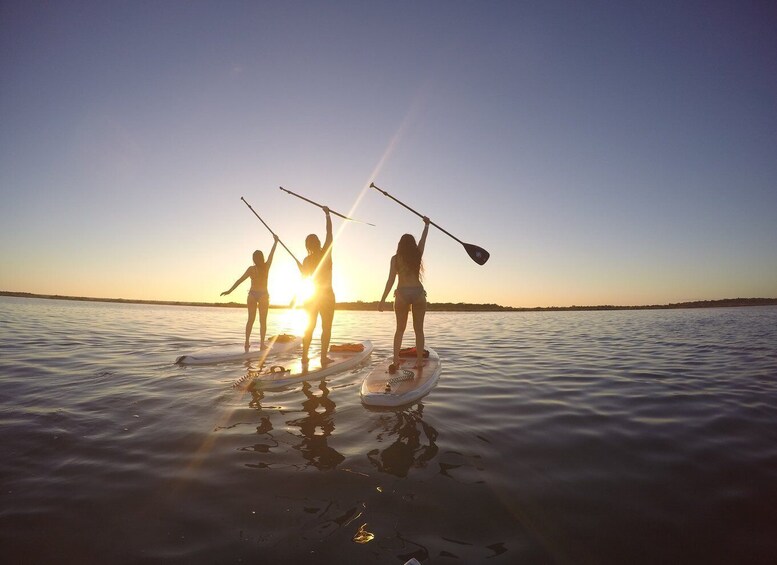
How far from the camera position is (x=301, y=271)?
7.96 m

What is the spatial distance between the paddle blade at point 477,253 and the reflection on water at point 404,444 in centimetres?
512

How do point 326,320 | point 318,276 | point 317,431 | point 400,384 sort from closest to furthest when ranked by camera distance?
point 317,431 → point 400,384 → point 318,276 → point 326,320

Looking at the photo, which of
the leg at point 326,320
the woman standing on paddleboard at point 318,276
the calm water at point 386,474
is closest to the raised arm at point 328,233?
the woman standing on paddleboard at point 318,276

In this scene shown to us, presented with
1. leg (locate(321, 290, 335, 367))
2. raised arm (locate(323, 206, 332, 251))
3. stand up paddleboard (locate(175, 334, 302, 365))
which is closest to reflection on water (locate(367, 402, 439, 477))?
leg (locate(321, 290, 335, 367))

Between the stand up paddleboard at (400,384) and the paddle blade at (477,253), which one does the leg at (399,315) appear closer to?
the stand up paddleboard at (400,384)

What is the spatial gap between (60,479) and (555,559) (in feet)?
13.3

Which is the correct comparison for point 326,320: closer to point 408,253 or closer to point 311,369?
point 311,369

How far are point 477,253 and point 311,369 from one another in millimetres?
5125

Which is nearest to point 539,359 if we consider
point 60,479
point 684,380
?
point 684,380

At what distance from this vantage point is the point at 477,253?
9.64m

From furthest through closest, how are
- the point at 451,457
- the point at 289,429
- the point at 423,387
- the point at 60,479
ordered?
the point at 423,387 < the point at 289,429 < the point at 451,457 < the point at 60,479

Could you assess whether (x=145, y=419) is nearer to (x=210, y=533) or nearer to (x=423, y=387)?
(x=210, y=533)

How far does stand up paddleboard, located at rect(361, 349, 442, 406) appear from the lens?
218 inches

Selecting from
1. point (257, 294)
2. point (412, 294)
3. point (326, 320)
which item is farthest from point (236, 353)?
point (412, 294)
